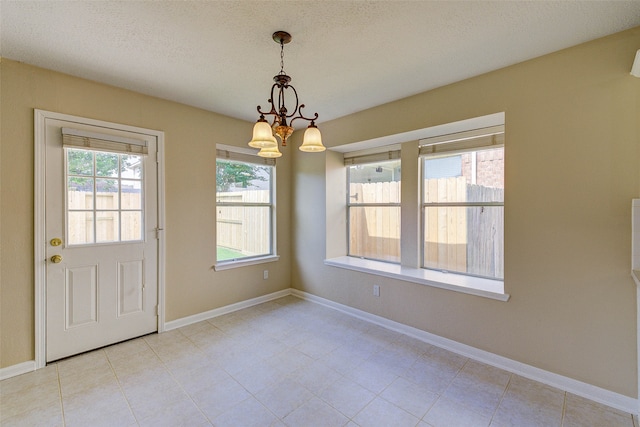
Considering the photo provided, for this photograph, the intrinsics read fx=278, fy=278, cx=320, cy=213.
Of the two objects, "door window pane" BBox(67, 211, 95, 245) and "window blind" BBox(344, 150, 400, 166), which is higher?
"window blind" BBox(344, 150, 400, 166)

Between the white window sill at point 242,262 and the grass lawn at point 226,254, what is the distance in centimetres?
6

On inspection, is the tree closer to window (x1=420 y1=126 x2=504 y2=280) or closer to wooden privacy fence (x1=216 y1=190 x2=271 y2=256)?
wooden privacy fence (x1=216 y1=190 x2=271 y2=256)

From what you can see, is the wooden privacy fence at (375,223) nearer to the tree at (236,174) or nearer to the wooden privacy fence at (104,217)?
the tree at (236,174)

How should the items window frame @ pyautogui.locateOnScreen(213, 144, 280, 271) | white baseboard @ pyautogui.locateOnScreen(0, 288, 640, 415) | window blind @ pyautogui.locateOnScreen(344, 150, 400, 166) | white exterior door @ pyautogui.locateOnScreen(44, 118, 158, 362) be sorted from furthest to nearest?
window frame @ pyautogui.locateOnScreen(213, 144, 280, 271) → window blind @ pyautogui.locateOnScreen(344, 150, 400, 166) → white exterior door @ pyautogui.locateOnScreen(44, 118, 158, 362) → white baseboard @ pyautogui.locateOnScreen(0, 288, 640, 415)

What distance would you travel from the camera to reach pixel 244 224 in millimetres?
3834

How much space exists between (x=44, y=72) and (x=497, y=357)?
178 inches

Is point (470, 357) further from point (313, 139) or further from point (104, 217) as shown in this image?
point (104, 217)

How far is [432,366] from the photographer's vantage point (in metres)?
2.37

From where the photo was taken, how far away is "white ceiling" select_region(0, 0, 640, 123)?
5.36ft

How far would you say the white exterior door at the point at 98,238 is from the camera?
2422 millimetres

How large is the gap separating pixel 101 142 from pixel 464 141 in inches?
138

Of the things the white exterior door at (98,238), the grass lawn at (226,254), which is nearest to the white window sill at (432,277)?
the grass lawn at (226,254)

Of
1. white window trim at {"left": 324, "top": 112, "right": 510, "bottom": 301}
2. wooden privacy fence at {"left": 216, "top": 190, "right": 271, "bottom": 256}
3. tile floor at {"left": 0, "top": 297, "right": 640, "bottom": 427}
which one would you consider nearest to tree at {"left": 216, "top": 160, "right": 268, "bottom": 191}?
wooden privacy fence at {"left": 216, "top": 190, "right": 271, "bottom": 256}

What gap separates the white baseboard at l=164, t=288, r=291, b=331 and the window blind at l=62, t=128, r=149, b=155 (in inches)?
74.0
